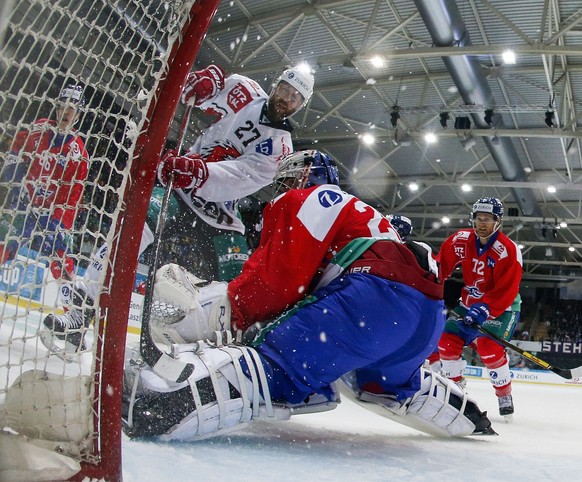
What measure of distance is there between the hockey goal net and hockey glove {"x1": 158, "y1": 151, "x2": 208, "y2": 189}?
65 centimetres

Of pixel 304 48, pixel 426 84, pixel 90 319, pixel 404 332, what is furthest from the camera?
pixel 426 84

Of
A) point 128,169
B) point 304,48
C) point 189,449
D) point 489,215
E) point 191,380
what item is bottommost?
point 189,449

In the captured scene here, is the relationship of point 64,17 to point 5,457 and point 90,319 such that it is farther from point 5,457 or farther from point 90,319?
point 5,457

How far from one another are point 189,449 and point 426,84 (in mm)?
7871

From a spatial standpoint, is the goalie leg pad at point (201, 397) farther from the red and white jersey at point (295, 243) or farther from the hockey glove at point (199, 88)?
the hockey glove at point (199, 88)

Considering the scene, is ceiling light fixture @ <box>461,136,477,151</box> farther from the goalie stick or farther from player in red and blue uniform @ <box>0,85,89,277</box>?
player in red and blue uniform @ <box>0,85,89,277</box>

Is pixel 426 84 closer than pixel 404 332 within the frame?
No

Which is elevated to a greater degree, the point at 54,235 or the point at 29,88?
the point at 29,88

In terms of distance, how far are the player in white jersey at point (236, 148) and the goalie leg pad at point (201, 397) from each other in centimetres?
93

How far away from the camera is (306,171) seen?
5.57 feet

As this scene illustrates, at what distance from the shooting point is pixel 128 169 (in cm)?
84

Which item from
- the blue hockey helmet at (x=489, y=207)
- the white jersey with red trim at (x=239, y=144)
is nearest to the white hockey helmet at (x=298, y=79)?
the white jersey with red trim at (x=239, y=144)

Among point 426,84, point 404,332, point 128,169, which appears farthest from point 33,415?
point 426,84

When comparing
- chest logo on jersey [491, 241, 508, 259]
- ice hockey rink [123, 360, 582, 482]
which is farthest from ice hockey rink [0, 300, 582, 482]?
chest logo on jersey [491, 241, 508, 259]
